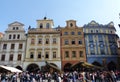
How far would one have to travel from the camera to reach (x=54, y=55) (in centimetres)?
3253

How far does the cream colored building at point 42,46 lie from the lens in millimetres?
31859

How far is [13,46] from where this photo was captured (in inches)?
1310

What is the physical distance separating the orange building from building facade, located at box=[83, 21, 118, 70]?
51.9 inches

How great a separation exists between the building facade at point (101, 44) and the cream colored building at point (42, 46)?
23.0 feet

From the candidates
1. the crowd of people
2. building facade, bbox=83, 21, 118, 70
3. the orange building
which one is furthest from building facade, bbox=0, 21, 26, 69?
building facade, bbox=83, 21, 118, 70

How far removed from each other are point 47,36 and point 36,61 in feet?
20.6

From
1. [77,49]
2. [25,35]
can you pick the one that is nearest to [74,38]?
[77,49]

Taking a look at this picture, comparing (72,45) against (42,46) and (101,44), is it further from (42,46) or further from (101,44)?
(42,46)

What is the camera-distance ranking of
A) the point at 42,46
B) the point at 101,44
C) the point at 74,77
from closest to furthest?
1. the point at 74,77
2. the point at 101,44
3. the point at 42,46

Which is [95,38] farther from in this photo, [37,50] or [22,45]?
[22,45]

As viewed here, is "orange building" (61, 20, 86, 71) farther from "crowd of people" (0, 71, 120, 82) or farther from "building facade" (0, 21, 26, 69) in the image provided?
"crowd of people" (0, 71, 120, 82)

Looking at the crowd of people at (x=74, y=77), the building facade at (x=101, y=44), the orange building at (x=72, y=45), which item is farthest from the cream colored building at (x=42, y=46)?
the crowd of people at (x=74, y=77)

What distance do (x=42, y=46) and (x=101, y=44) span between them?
13.3 metres

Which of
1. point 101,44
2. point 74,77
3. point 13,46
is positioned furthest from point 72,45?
point 74,77
